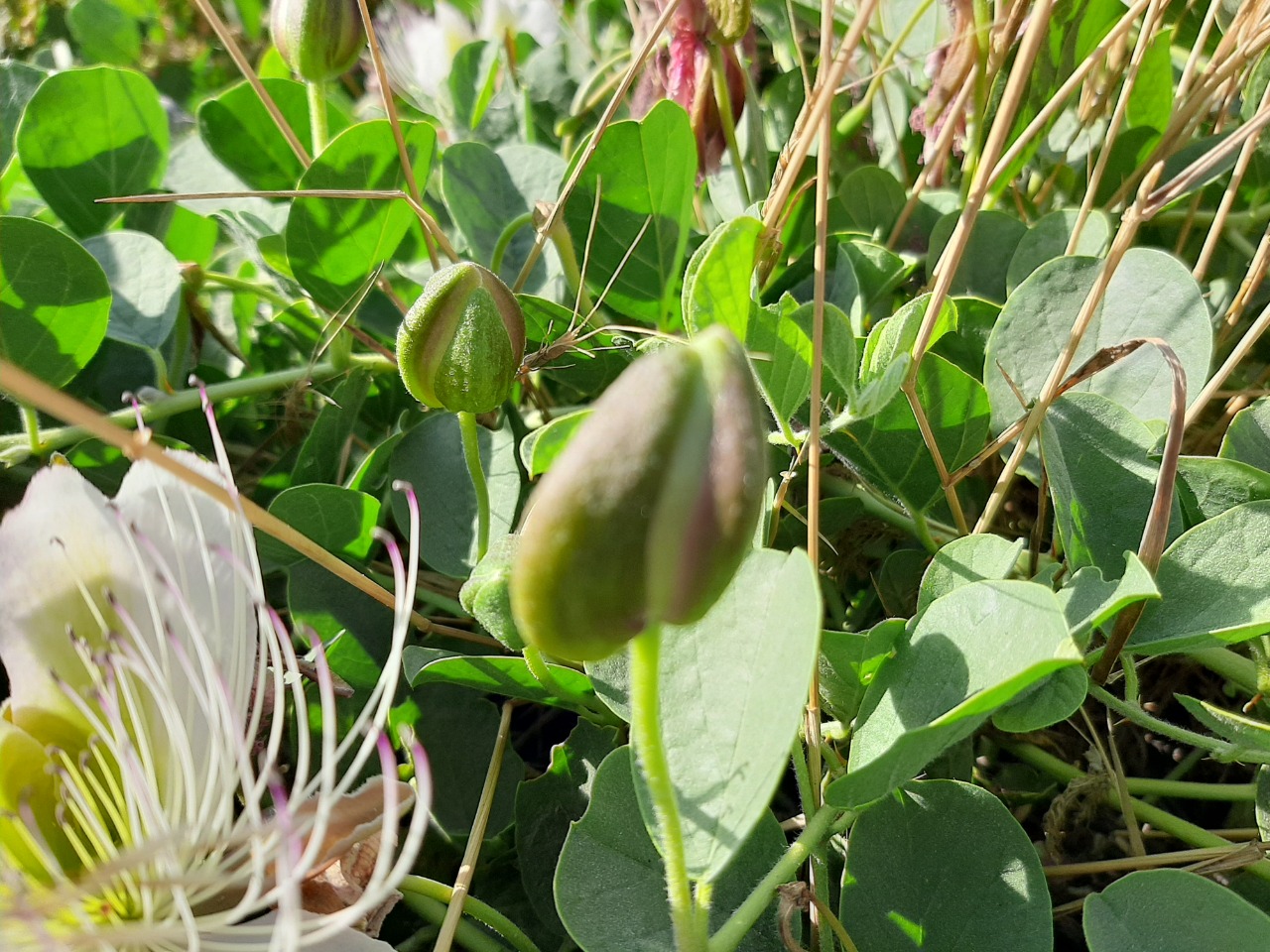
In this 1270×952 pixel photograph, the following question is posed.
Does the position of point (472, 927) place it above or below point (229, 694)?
below

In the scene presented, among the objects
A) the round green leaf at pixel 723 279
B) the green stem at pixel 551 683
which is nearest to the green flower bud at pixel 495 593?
the green stem at pixel 551 683

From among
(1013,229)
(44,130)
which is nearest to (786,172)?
(1013,229)

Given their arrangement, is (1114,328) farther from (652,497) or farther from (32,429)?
(32,429)

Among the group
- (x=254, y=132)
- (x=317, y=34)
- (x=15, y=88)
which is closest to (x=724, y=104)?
(x=317, y=34)

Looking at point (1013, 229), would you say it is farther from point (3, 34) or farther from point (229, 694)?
point (3, 34)

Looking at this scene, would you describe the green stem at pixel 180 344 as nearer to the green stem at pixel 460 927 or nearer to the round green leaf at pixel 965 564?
the green stem at pixel 460 927

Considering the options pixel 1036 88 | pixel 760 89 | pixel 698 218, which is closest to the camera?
pixel 1036 88
